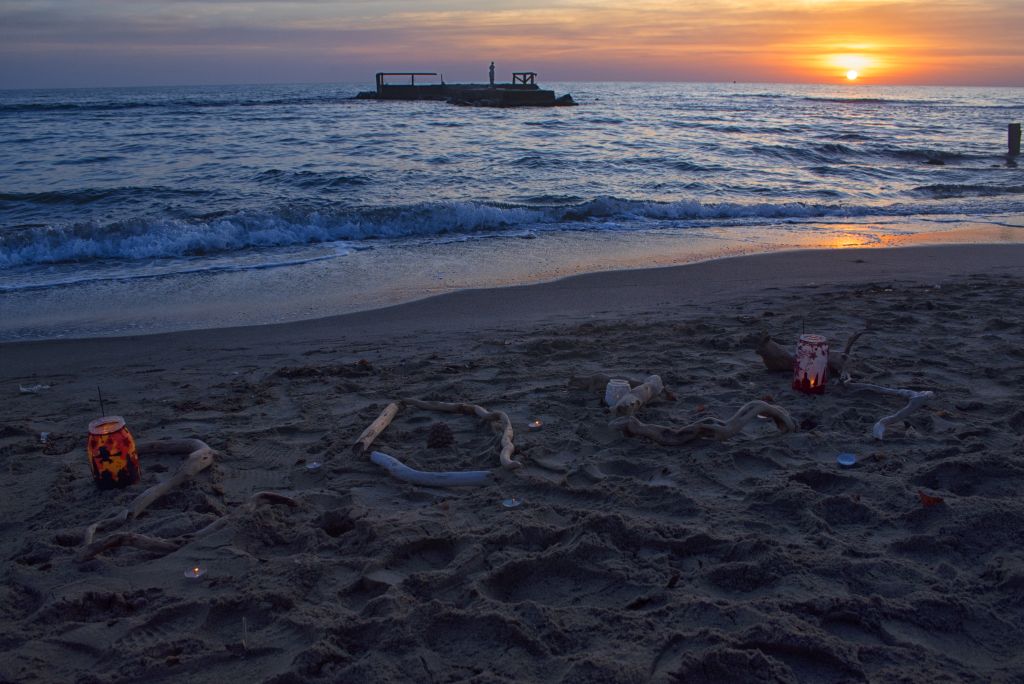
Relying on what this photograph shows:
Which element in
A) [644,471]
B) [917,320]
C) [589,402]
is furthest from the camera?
[917,320]

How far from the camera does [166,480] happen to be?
3178mm

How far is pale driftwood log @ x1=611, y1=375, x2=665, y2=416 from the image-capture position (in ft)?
12.4

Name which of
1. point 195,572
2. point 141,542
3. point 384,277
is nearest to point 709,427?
point 195,572

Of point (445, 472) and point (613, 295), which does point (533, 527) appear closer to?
point (445, 472)

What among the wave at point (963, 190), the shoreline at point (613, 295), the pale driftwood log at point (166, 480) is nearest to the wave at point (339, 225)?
the wave at point (963, 190)

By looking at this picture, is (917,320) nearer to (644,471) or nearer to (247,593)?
(644,471)

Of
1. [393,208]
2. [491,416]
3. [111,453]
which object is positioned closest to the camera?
[111,453]

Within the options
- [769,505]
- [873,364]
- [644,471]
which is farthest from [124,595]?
[873,364]

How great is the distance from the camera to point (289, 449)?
3590 millimetres

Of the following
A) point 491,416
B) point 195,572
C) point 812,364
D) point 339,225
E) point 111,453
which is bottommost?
point 195,572

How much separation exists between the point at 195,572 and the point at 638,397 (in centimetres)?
231

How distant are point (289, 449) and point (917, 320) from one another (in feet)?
15.7

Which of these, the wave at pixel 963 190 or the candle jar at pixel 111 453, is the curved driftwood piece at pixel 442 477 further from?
the wave at pixel 963 190

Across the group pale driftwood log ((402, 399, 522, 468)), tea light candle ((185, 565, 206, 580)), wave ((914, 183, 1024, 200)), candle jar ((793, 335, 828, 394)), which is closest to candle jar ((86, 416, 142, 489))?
tea light candle ((185, 565, 206, 580))
